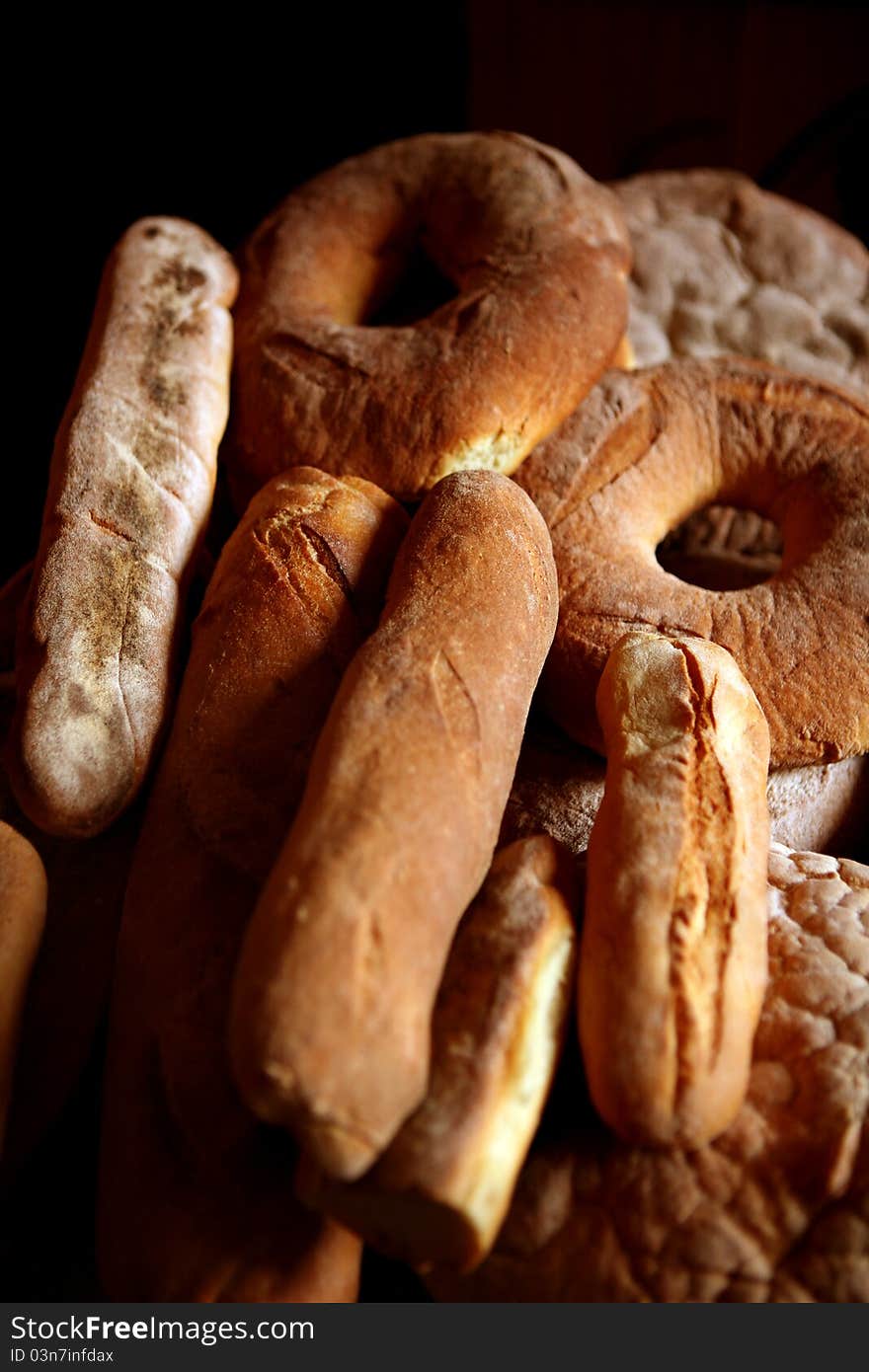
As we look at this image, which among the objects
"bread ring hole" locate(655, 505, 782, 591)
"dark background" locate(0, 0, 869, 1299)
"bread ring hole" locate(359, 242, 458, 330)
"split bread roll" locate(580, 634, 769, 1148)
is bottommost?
"bread ring hole" locate(655, 505, 782, 591)

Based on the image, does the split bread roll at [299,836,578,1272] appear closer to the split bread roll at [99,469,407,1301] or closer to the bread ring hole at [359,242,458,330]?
the split bread roll at [99,469,407,1301]

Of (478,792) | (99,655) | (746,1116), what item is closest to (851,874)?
(746,1116)

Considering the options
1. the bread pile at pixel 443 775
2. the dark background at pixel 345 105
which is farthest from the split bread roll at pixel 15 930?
the dark background at pixel 345 105

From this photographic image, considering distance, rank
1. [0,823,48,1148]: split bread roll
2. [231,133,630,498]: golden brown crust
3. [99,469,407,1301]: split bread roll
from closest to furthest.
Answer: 1. [99,469,407,1301]: split bread roll
2. [0,823,48,1148]: split bread roll
3. [231,133,630,498]: golden brown crust

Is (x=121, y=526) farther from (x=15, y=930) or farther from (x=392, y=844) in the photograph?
(x=392, y=844)

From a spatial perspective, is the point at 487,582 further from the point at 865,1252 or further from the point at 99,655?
the point at 865,1252

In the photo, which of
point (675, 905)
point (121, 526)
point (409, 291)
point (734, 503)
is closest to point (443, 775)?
point (675, 905)

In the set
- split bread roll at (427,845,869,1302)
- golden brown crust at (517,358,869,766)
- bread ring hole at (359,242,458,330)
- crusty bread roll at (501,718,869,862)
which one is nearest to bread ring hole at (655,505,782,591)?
golden brown crust at (517,358,869,766)

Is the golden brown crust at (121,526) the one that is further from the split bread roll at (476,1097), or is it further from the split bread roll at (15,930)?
the split bread roll at (476,1097)
